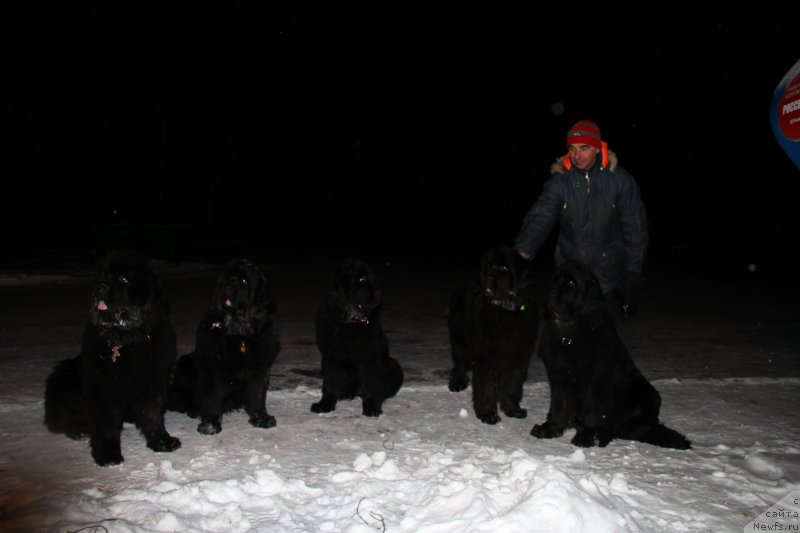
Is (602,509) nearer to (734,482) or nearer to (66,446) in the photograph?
(734,482)

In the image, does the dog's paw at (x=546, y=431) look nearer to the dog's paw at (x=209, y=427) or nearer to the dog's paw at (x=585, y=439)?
the dog's paw at (x=585, y=439)

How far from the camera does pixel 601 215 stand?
5.20m

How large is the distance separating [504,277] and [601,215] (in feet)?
3.12

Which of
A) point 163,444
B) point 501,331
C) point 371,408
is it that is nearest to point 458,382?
point 371,408

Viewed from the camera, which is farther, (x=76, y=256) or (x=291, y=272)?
(x=76, y=256)

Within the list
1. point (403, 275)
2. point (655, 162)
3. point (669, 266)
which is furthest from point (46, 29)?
point (655, 162)

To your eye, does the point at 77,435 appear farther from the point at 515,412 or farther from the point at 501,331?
the point at 515,412

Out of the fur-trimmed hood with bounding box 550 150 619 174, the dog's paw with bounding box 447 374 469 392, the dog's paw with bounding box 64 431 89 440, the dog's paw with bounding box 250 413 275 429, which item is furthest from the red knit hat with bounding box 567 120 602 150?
the dog's paw with bounding box 64 431 89 440

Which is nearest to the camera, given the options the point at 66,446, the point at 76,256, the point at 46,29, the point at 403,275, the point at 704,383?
the point at 66,446

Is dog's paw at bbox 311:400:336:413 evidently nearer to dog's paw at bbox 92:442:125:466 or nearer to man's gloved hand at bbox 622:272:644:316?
dog's paw at bbox 92:442:125:466

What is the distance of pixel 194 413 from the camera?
5258 mm

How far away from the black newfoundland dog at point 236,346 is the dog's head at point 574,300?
2.20 m

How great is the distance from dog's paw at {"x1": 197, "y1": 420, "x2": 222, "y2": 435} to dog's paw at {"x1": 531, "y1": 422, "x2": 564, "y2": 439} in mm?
2427

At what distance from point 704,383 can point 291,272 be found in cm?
1192
